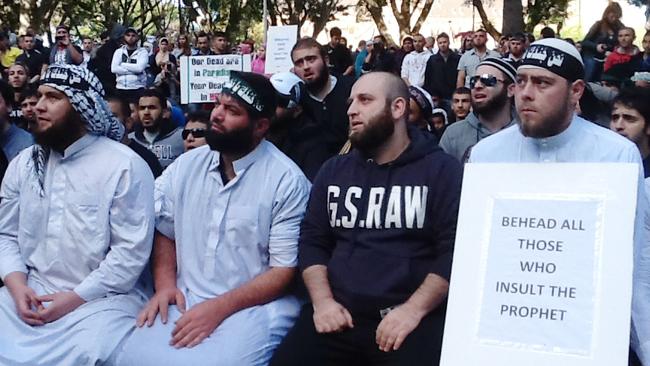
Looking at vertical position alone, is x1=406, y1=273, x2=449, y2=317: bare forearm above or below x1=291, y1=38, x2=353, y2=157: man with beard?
below

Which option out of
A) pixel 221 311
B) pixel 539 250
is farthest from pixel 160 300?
pixel 539 250

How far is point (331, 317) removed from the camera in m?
4.11

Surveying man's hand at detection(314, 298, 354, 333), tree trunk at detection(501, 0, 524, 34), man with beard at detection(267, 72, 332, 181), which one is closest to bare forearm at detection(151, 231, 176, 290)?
man's hand at detection(314, 298, 354, 333)

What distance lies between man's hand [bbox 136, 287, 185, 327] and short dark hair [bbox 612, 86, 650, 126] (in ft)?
9.78

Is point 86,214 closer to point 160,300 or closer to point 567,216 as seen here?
point 160,300

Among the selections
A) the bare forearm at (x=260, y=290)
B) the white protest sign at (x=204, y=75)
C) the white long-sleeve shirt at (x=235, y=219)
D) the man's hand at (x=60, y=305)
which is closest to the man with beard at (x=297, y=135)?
the white long-sleeve shirt at (x=235, y=219)

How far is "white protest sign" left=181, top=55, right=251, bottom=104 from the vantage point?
33.7ft

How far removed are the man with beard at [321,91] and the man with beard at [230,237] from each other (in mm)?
1931

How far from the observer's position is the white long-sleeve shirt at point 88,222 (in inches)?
179

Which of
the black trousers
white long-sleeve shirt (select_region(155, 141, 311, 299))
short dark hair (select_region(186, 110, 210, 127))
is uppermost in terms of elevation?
short dark hair (select_region(186, 110, 210, 127))

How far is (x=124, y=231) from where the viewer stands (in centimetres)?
456

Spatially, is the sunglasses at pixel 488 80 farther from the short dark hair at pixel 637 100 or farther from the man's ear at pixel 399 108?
the man's ear at pixel 399 108

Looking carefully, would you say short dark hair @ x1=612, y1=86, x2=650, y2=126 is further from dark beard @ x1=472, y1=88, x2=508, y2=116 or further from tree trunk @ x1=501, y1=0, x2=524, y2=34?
tree trunk @ x1=501, y1=0, x2=524, y2=34

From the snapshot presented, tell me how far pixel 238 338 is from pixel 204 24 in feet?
124
